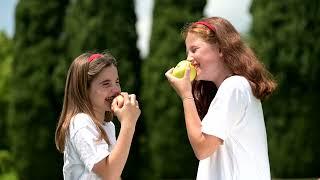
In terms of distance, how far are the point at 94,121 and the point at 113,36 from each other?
11864 millimetres

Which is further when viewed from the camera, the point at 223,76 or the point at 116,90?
the point at 223,76

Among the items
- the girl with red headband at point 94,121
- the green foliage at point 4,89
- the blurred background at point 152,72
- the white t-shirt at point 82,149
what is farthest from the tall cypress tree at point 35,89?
the white t-shirt at point 82,149

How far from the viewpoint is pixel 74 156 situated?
277cm

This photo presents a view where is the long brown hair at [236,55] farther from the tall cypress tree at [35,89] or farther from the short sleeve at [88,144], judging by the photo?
the tall cypress tree at [35,89]

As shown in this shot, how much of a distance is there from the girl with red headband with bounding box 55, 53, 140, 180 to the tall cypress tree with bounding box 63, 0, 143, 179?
37.5 ft

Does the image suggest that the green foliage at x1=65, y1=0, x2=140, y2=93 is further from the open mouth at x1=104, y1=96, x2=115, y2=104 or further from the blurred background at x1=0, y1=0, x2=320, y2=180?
the open mouth at x1=104, y1=96, x2=115, y2=104

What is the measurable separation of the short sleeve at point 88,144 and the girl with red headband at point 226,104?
36 centimetres

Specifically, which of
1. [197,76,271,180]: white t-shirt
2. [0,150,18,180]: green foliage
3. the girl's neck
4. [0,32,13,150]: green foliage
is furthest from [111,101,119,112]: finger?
[0,32,13,150]: green foliage

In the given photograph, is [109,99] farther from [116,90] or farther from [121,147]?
[121,147]

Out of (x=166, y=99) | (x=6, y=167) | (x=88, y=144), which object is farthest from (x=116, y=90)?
(x=6, y=167)

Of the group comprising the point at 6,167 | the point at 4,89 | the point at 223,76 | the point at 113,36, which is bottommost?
the point at 6,167

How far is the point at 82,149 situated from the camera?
2705 mm

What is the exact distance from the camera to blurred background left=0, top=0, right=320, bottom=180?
42.1 feet

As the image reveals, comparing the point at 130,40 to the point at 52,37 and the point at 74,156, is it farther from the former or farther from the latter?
the point at 74,156
